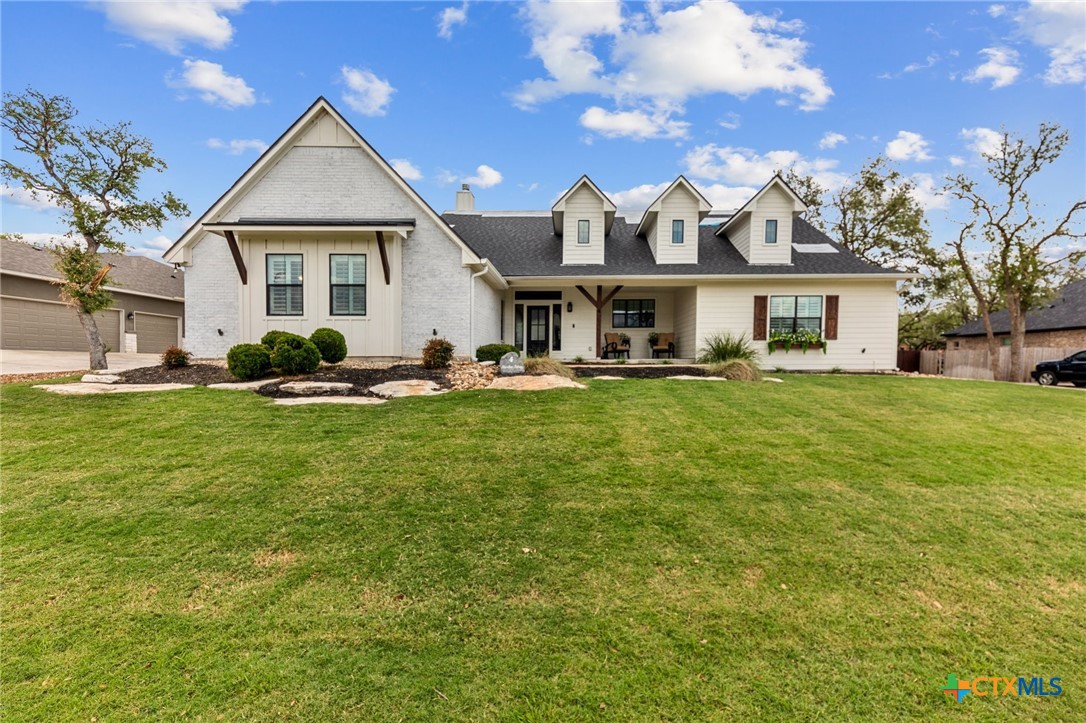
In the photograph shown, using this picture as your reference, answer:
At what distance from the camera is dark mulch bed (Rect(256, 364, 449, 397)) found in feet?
25.7

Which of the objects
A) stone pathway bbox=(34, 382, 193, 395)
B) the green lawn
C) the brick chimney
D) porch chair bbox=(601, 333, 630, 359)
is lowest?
the green lawn

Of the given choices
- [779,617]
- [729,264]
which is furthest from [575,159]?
[779,617]

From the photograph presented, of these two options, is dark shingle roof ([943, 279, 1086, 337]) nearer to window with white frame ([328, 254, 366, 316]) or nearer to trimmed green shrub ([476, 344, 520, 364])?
trimmed green shrub ([476, 344, 520, 364])

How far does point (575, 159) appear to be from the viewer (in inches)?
691

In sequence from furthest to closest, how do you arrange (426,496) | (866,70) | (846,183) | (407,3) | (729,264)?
1. (846,183)
2. (729,264)
3. (866,70)
4. (407,3)
5. (426,496)

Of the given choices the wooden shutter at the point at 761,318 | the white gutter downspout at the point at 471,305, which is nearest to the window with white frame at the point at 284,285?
the white gutter downspout at the point at 471,305

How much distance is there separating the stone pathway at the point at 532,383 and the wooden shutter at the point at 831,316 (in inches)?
401

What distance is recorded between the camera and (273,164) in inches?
463

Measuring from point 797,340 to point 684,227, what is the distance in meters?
5.25

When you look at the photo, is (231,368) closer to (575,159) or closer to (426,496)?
(426,496)

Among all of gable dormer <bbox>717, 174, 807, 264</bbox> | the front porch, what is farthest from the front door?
gable dormer <bbox>717, 174, 807, 264</bbox>

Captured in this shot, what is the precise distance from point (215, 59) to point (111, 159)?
4.90m

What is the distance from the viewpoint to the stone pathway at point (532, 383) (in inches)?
318

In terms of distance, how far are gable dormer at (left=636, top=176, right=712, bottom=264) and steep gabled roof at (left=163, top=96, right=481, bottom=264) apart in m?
7.03
